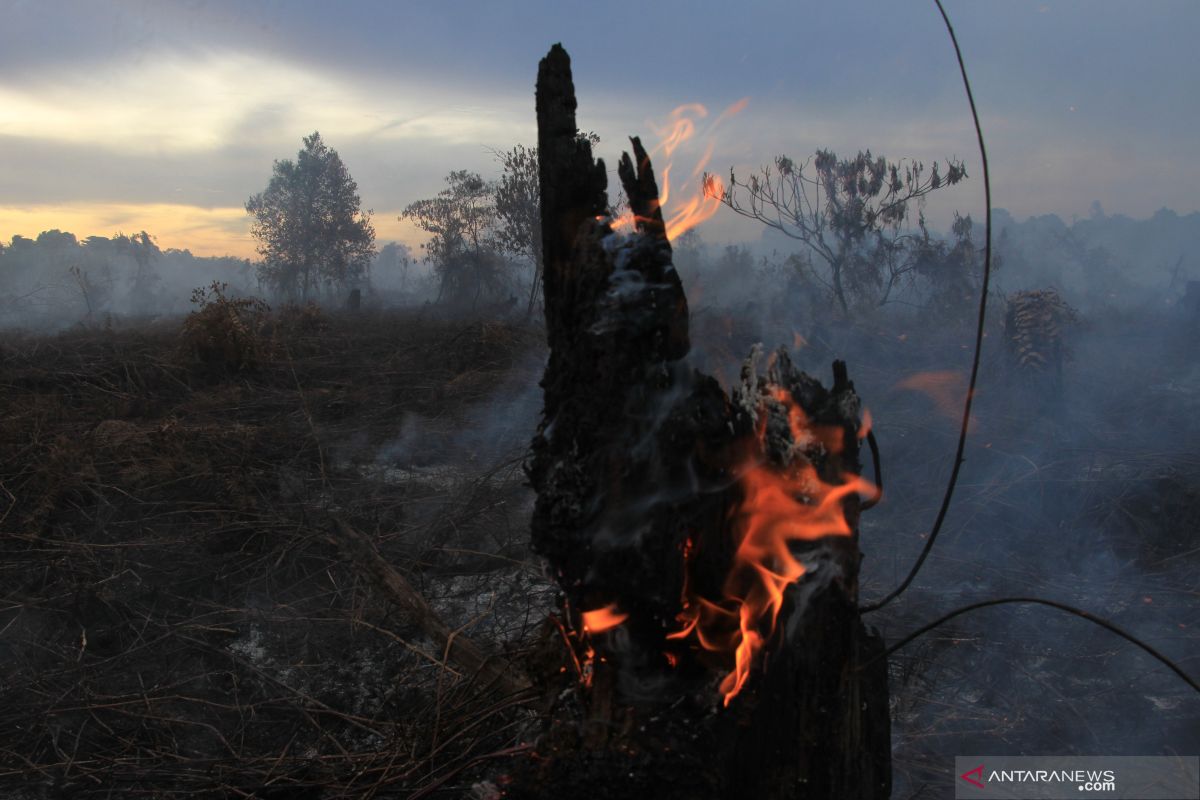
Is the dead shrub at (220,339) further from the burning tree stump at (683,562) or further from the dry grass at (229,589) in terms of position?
the burning tree stump at (683,562)

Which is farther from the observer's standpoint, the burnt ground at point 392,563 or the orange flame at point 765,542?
the burnt ground at point 392,563

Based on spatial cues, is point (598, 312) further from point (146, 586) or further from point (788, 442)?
point (146, 586)

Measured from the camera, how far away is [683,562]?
2133 millimetres

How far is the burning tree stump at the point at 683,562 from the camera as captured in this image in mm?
2127

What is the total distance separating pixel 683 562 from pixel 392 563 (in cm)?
467

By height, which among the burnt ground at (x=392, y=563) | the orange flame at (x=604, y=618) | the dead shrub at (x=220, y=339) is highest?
the dead shrub at (x=220, y=339)

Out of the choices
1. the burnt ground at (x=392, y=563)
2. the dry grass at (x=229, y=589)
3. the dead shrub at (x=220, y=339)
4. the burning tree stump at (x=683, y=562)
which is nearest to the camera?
the burning tree stump at (x=683, y=562)

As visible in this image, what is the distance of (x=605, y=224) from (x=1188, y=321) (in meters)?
19.1

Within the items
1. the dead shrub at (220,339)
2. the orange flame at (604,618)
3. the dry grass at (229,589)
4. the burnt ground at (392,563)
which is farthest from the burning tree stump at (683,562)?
the dead shrub at (220,339)

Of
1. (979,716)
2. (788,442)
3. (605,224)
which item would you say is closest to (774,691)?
(788,442)

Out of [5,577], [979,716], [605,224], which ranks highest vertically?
[605,224]

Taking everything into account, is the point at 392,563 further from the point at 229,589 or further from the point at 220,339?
the point at 220,339

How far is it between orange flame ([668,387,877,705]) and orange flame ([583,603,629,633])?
17 centimetres

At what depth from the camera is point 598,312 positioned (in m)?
2.29
